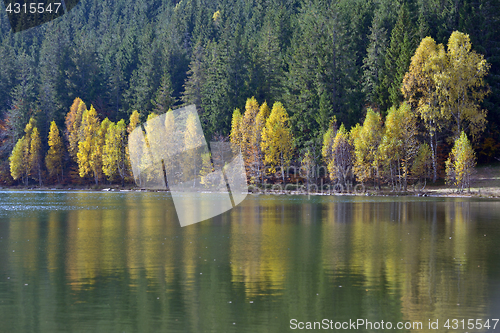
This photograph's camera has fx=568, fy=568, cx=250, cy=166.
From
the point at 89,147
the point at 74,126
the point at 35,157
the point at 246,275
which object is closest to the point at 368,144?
the point at 246,275

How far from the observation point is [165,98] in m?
104

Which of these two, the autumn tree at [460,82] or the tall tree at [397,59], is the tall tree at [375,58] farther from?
the autumn tree at [460,82]

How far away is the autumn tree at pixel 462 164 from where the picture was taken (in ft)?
200

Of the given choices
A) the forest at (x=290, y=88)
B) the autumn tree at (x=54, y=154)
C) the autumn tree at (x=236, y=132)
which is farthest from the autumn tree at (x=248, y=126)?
the autumn tree at (x=54, y=154)

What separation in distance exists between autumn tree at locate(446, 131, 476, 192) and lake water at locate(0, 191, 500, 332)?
84.4 feet

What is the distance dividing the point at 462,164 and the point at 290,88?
34908mm

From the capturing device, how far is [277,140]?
81.5 m

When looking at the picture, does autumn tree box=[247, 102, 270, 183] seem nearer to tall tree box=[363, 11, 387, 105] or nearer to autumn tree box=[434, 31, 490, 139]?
tall tree box=[363, 11, 387, 105]

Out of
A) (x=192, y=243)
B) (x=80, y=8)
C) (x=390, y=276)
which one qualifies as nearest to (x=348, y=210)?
(x=192, y=243)

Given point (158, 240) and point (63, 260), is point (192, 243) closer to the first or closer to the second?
point (158, 240)

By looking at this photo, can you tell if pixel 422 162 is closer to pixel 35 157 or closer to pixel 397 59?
pixel 397 59

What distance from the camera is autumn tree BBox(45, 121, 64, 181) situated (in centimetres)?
10638

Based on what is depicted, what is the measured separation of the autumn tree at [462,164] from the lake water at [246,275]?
2571 centimetres

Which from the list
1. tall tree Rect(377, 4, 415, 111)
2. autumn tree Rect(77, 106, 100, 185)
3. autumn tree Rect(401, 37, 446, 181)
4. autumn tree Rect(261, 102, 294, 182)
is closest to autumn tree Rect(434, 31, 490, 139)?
autumn tree Rect(401, 37, 446, 181)
